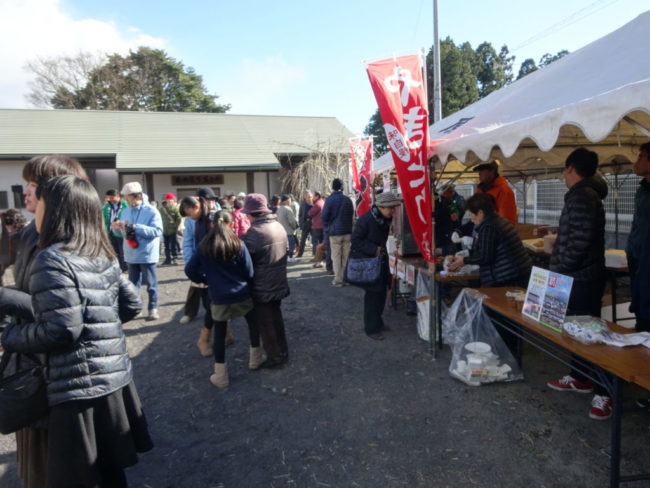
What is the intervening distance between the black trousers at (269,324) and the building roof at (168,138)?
490 inches

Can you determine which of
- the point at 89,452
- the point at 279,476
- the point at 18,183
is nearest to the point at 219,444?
the point at 279,476

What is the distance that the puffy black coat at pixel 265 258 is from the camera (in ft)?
12.7

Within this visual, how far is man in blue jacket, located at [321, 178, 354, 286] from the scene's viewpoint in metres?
7.23

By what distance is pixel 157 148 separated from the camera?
16.8 metres

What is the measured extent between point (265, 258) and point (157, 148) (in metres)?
15.0

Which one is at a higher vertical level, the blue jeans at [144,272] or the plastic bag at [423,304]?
the blue jeans at [144,272]

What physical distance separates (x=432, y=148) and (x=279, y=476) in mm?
3156

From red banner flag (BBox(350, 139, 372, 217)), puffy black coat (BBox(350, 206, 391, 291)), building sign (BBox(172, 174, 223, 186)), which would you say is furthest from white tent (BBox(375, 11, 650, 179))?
building sign (BBox(172, 174, 223, 186))

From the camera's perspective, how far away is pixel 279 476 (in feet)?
8.49

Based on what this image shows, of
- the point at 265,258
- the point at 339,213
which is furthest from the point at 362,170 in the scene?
the point at 265,258

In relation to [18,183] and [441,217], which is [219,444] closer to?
[441,217]

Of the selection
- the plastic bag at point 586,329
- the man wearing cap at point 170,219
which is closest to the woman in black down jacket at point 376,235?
the plastic bag at point 586,329

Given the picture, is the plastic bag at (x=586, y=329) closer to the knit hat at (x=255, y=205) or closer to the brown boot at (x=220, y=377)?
the knit hat at (x=255, y=205)

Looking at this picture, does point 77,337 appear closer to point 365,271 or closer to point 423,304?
point 365,271
